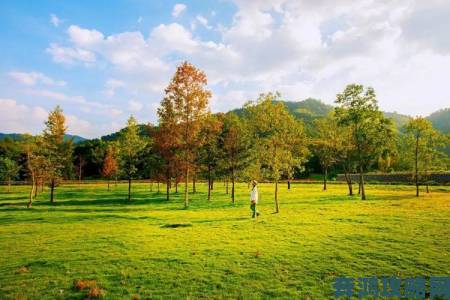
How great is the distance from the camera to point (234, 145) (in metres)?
55.1

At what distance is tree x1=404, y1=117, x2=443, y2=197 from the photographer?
5944 cm

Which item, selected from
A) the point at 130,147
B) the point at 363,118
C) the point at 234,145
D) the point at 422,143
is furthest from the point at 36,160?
the point at 422,143

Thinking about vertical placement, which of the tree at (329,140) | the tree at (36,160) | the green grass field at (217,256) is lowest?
the green grass field at (217,256)

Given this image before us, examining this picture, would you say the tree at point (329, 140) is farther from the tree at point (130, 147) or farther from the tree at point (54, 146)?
the tree at point (54, 146)

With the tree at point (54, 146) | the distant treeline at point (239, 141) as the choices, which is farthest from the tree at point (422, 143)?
the tree at point (54, 146)

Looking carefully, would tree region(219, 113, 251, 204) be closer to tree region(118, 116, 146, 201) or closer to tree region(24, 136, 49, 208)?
tree region(118, 116, 146, 201)

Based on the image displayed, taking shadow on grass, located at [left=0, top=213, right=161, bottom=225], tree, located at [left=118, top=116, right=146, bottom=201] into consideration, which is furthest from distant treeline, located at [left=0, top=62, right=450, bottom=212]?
shadow on grass, located at [left=0, top=213, right=161, bottom=225]

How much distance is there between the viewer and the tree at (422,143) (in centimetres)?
5944

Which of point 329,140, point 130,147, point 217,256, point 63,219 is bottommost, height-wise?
point 63,219

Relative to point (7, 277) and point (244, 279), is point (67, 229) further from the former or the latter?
point (244, 279)

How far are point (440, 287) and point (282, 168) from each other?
24465 mm

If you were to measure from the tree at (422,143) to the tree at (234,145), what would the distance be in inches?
1317

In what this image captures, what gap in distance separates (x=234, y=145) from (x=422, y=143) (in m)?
37.2

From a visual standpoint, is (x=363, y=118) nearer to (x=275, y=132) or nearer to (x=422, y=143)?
(x=422, y=143)
